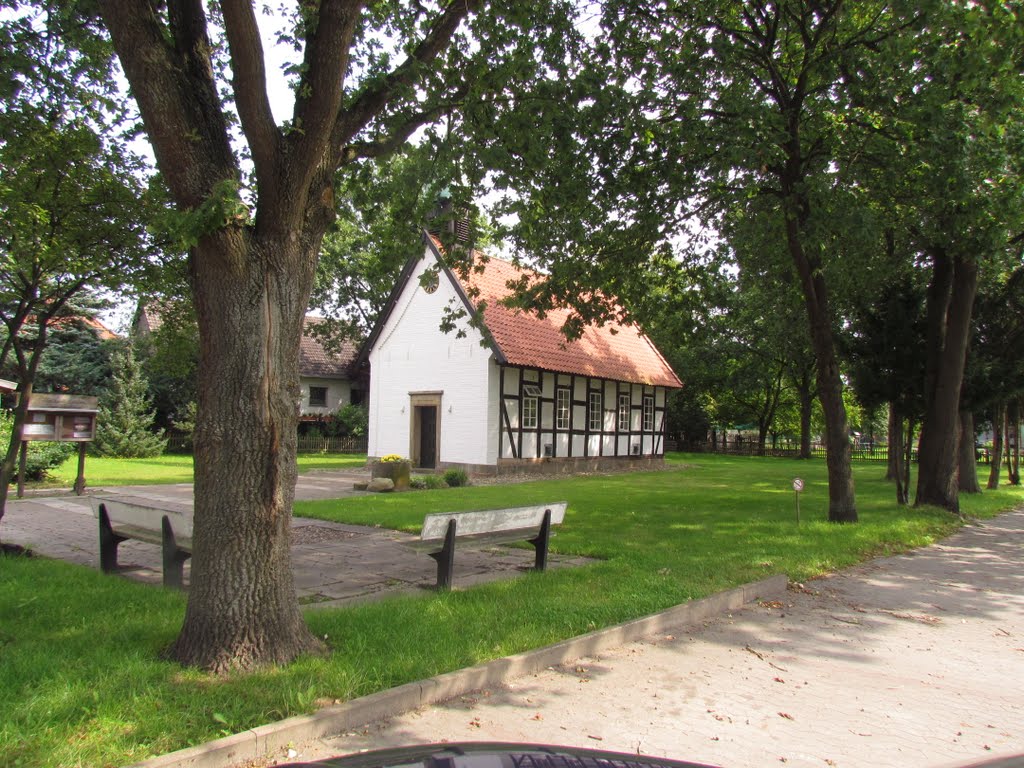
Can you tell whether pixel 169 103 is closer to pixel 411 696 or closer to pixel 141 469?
pixel 411 696

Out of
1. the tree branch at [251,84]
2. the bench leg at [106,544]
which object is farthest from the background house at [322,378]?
the tree branch at [251,84]

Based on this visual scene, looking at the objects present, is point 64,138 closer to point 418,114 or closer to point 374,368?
point 418,114

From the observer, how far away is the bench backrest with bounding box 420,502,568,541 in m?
6.84

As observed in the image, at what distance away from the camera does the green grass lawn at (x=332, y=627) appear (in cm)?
365

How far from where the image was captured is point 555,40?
826cm

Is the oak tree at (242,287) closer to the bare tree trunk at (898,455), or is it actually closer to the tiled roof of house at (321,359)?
the bare tree trunk at (898,455)

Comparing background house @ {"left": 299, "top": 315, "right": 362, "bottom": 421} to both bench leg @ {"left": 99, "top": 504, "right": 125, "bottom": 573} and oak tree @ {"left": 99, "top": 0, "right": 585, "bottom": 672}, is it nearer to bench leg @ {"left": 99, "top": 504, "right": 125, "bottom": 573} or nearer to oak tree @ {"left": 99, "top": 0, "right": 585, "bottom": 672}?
bench leg @ {"left": 99, "top": 504, "right": 125, "bottom": 573}

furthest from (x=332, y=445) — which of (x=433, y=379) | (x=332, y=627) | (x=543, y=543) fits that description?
(x=332, y=627)

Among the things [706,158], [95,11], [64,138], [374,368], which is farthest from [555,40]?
[374,368]

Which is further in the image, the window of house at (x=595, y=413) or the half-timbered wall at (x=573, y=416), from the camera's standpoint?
the window of house at (x=595, y=413)

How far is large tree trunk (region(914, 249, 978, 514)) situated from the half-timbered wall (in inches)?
496

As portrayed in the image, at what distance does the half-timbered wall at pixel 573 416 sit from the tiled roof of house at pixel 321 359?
1630cm

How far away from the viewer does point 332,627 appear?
5.39 m

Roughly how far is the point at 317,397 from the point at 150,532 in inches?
1285
